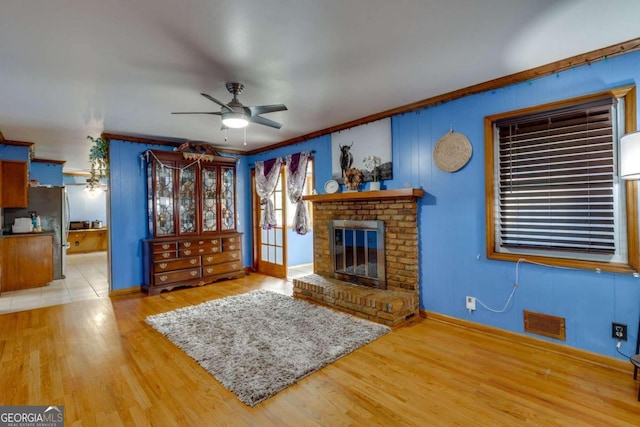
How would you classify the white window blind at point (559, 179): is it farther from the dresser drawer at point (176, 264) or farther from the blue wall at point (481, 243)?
the dresser drawer at point (176, 264)

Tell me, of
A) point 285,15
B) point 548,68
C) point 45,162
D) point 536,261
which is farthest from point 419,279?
point 45,162

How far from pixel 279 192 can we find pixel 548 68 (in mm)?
4283

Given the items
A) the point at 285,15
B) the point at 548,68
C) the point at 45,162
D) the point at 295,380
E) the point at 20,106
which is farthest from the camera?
the point at 45,162

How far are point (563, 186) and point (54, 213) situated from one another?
25.8 ft

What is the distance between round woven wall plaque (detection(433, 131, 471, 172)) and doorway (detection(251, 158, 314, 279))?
2.57 meters

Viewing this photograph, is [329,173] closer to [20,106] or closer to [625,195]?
[625,195]

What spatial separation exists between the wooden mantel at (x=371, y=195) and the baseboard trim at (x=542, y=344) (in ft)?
4.44

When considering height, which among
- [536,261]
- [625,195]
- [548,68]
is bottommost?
[536,261]

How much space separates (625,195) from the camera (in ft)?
7.95

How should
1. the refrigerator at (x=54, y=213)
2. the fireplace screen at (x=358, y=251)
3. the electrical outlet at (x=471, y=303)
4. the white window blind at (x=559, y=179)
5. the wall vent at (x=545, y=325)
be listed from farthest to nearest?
the refrigerator at (x=54, y=213)
the fireplace screen at (x=358, y=251)
the electrical outlet at (x=471, y=303)
the wall vent at (x=545, y=325)
the white window blind at (x=559, y=179)

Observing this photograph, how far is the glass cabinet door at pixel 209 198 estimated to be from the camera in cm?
543

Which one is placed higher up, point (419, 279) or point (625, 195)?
point (625, 195)

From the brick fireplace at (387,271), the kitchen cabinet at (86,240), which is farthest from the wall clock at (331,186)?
the kitchen cabinet at (86,240)

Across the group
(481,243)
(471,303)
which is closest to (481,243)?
(481,243)
